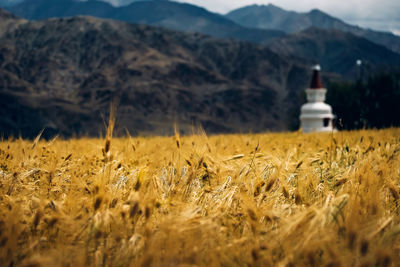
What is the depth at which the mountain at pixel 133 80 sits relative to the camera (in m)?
135

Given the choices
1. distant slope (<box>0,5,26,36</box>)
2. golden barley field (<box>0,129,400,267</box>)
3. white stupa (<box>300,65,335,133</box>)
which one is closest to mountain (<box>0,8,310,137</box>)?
distant slope (<box>0,5,26,36</box>)

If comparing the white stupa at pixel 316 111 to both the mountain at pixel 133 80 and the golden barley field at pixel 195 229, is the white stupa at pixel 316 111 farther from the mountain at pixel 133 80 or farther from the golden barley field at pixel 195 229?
the mountain at pixel 133 80

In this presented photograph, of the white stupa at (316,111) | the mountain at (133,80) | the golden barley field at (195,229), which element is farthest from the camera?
the mountain at (133,80)

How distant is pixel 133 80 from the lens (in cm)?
16112

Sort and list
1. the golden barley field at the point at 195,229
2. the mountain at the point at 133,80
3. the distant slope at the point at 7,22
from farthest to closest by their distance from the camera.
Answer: the distant slope at the point at 7,22, the mountain at the point at 133,80, the golden barley field at the point at 195,229

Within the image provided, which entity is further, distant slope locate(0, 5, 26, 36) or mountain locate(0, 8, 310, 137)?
distant slope locate(0, 5, 26, 36)

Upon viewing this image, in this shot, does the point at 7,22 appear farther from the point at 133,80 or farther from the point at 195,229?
the point at 195,229

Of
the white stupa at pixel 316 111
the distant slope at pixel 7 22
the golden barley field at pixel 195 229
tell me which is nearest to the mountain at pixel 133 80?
the distant slope at pixel 7 22

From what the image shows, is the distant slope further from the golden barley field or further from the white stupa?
the golden barley field

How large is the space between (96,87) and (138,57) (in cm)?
2817

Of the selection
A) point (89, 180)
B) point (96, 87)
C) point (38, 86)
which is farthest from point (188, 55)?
point (89, 180)

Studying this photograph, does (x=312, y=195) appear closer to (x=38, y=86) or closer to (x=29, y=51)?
(x=38, y=86)

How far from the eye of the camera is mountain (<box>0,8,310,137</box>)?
134750mm

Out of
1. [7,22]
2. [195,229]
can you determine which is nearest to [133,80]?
[7,22]
